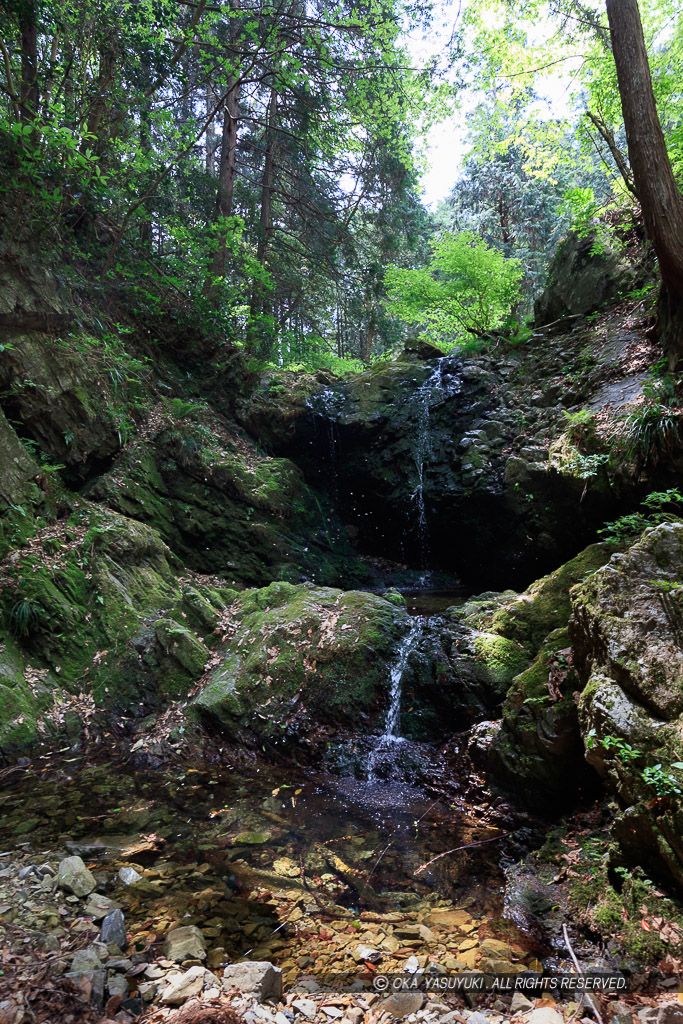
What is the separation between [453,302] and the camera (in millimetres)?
11641

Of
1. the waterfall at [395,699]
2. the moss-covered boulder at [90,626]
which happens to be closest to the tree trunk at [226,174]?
the moss-covered boulder at [90,626]

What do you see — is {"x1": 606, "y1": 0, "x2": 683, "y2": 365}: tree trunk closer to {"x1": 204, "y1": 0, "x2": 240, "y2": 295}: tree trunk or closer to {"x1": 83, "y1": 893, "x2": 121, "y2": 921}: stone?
{"x1": 83, "y1": 893, "x2": 121, "y2": 921}: stone

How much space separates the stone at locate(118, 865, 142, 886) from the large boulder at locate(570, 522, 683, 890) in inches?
113

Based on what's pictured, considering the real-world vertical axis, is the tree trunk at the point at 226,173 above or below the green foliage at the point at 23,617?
above

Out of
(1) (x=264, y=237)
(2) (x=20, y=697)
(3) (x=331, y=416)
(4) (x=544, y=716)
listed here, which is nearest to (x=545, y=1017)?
(4) (x=544, y=716)

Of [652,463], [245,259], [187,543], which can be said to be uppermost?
[245,259]

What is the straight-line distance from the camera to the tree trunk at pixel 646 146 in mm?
5066

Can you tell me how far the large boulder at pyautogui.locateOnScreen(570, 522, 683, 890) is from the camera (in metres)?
2.45

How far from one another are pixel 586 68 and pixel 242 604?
1104 cm

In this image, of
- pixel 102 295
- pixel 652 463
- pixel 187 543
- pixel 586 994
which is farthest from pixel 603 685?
pixel 102 295

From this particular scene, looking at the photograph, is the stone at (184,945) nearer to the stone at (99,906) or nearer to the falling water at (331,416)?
the stone at (99,906)

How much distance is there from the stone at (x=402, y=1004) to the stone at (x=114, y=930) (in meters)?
1.34

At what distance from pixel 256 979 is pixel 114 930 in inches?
32.8

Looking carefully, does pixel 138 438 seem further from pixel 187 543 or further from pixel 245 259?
pixel 245 259
